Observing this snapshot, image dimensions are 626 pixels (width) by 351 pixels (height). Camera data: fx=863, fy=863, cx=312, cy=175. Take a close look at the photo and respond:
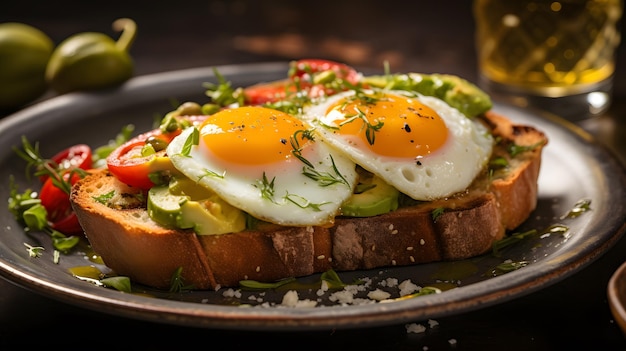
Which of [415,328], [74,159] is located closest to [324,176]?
[415,328]

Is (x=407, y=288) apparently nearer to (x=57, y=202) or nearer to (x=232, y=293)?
(x=232, y=293)

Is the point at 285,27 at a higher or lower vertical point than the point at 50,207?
lower

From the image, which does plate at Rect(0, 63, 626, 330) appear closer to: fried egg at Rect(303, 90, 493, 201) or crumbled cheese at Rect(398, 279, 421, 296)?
crumbled cheese at Rect(398, 279, 421, 296)

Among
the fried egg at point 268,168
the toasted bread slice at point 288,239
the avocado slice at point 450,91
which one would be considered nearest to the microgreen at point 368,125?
the fried egg at point 268,168

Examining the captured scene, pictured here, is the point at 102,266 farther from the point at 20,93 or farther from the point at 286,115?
the point at 20,93

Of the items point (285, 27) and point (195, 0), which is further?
point (195, 0)

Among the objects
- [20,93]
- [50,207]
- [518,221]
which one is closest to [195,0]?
[20,93]

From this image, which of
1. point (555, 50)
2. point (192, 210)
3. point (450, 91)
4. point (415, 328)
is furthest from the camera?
point (555, 50)
